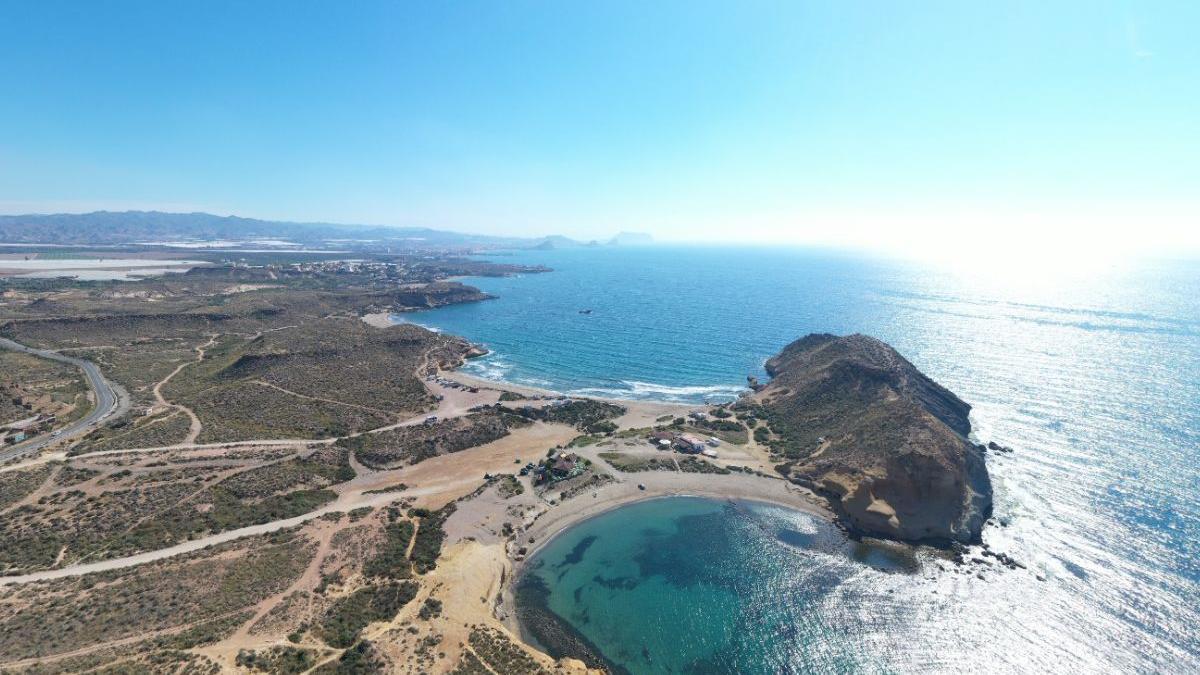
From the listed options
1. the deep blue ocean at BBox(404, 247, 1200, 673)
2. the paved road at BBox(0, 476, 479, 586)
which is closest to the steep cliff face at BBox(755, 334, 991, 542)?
the deep blue ocean at BBox(404, 247, 1200, 673)

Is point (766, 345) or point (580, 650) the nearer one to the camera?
point (580, 650)

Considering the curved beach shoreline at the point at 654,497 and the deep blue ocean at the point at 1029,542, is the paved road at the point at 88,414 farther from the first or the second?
the curved beach shoreline at the point at 654,497

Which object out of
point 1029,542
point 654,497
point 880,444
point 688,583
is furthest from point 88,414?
point 1029,542

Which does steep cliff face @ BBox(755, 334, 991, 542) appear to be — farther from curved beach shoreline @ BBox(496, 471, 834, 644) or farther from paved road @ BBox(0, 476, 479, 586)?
paved road @ BBox(0, 476, 479, 586)

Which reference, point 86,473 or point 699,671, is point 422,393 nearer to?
point 86,473

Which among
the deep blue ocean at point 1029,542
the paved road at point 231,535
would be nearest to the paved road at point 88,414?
the paved road at point 231,535

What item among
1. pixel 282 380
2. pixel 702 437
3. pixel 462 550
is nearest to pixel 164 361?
pixel 282 380

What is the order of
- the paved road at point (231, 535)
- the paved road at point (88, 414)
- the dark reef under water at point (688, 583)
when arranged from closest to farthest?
the paved road at point (231, 535), the dark reef under water at point (688, 583), the paved road at point (88, 414)
